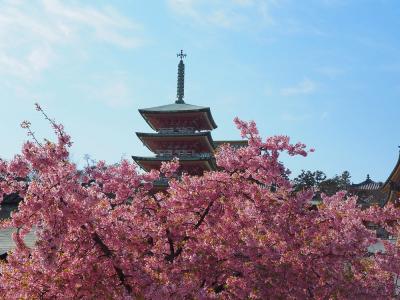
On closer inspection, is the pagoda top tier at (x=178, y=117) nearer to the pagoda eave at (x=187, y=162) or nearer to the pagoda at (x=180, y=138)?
the pagoda at (x=180, y=138)

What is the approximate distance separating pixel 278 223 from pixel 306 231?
21.4 inches

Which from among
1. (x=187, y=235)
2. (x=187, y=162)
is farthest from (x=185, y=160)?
(x=187, y=235)

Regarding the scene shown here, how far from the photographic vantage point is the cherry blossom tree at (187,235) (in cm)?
743

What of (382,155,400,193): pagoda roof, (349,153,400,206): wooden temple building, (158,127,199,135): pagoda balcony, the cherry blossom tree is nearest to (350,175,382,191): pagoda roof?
(349,153,400,206): wooden temple building

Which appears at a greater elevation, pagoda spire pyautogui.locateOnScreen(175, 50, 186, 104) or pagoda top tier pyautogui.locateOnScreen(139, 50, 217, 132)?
pagoda spire pyautogui.locateOnScreen(175, 50, 186, 104)

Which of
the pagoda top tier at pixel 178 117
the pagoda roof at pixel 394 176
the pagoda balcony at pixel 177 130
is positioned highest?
the pagoda top tier at pixel 178 117

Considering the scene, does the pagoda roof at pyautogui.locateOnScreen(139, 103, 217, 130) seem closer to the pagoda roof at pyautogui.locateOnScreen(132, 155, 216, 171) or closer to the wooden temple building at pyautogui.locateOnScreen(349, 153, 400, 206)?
the pagoda roof at pyautogui.locateOnScreen(132, 155, 216, 171)

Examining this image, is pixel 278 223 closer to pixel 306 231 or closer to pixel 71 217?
pixel 306 231

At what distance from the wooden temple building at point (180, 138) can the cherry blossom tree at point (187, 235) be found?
22375mm

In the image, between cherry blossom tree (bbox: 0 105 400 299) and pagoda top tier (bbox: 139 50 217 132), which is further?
pagoda top tier (bbox: 139 50 217 132)

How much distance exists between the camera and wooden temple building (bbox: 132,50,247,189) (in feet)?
109

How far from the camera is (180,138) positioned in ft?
111

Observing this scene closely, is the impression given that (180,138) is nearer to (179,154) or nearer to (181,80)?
(179,154)

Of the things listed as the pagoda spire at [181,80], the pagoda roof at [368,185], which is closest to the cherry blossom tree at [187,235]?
the pagoda spire at [181,80]
